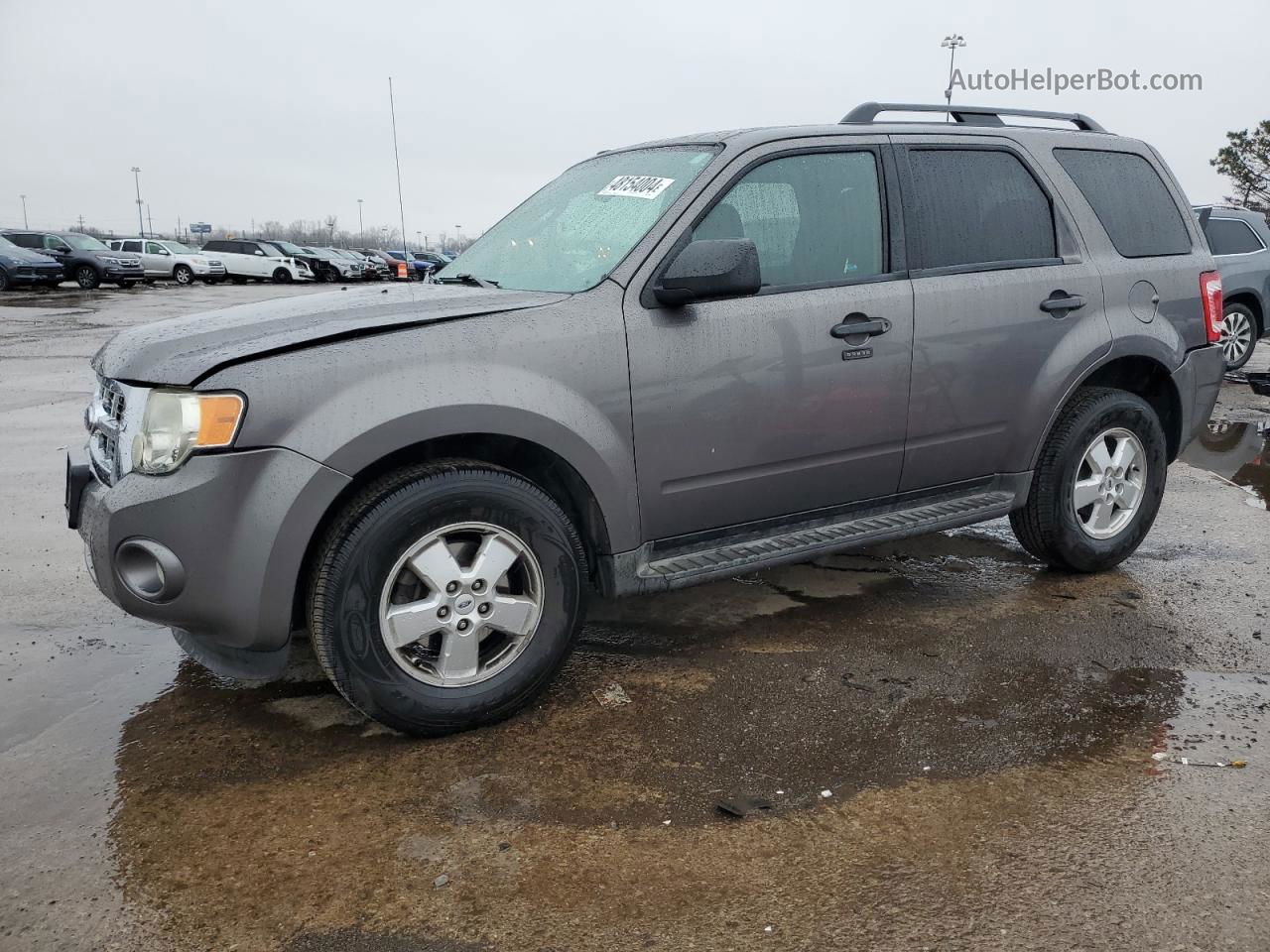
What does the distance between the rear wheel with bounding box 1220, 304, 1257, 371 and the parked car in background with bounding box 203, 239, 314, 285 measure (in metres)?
35.3

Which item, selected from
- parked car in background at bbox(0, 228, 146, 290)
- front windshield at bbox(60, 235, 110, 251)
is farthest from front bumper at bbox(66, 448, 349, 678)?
front windshield at bbox(60, 235, 110, 251)

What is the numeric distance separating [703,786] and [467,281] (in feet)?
6.89

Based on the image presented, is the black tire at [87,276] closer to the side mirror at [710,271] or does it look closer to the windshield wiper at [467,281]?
the windshield wiper at [467,281]

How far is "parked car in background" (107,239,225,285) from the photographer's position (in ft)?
120

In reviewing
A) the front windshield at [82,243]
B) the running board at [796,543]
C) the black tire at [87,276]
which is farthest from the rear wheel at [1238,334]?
the front windshield at [82,243]

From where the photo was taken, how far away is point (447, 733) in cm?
321

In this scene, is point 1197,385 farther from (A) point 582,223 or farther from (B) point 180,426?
(B) point 180,426

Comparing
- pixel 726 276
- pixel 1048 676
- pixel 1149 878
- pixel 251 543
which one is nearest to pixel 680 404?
pixel 726 276

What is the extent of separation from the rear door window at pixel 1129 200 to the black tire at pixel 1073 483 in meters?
0.69

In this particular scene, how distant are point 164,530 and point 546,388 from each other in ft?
3.80

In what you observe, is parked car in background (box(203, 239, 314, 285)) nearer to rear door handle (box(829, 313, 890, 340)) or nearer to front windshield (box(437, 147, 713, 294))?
front windshield (box(437, 147, 713, 294))

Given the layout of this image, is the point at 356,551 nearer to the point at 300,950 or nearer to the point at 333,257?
the point at 300,950

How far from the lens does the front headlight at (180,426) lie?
2834 mm

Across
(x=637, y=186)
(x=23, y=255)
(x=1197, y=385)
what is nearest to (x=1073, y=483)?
(x=1197, y=385)
